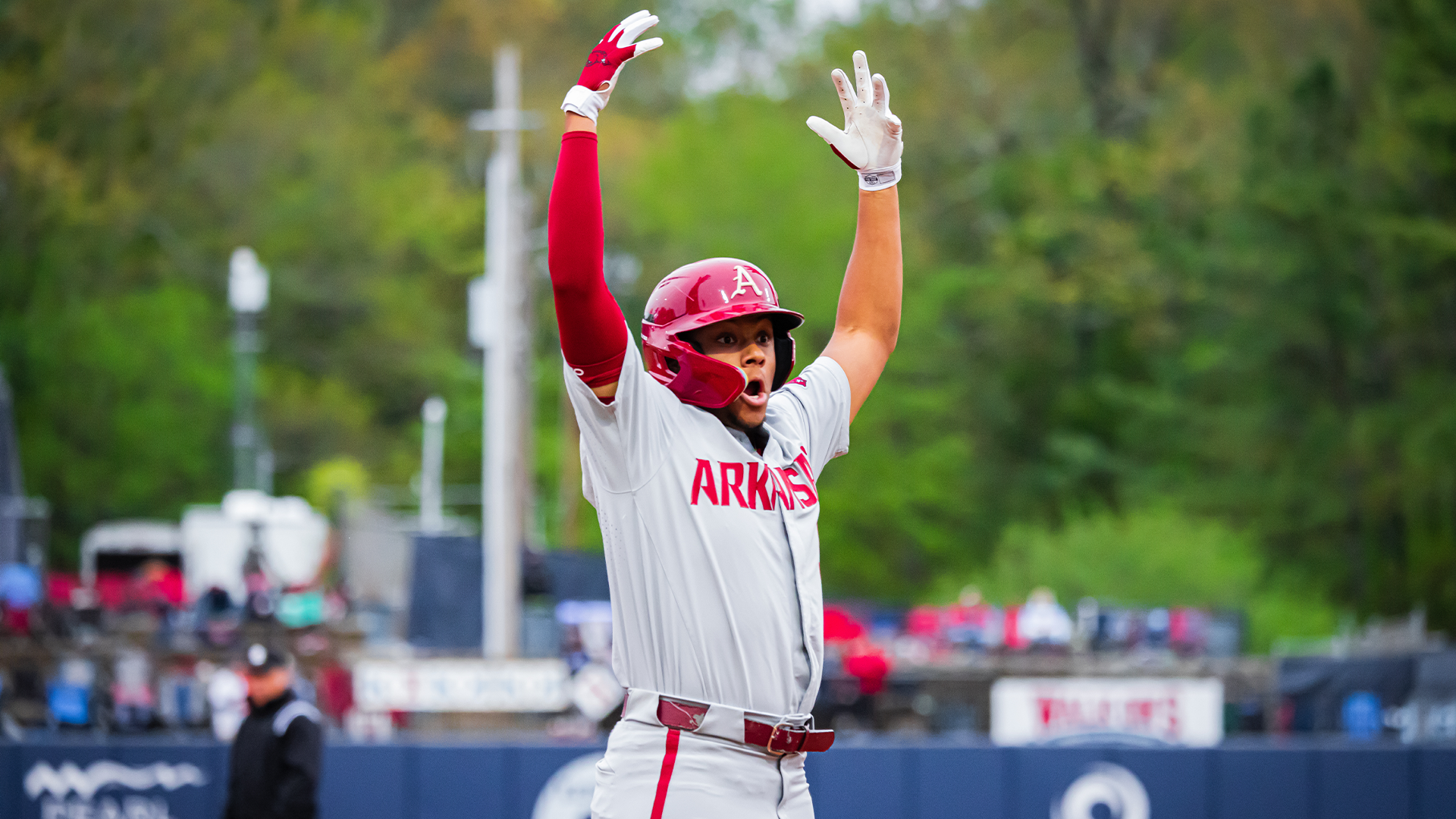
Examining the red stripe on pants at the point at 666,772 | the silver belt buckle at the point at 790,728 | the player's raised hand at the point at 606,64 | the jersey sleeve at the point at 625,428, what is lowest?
the red stripe on pants at the point at 666,772

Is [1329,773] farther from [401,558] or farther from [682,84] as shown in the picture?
[682,84]

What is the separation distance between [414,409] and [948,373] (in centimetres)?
1788

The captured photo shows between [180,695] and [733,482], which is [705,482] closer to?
[733,482]

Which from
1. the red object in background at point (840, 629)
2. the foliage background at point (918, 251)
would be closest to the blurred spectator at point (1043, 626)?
the red object in background at point (840, 629)

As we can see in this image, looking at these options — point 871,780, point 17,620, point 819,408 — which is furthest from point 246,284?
point 819,408

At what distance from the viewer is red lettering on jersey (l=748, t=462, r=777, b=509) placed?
3.45 m

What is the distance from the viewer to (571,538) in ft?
127

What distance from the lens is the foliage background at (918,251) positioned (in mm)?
30781

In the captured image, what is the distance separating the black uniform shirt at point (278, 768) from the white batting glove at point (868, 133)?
450 cm

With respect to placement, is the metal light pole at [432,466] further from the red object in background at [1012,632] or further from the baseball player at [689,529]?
the baseball player at [689,529]

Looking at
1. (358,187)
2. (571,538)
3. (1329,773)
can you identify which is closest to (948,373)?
(571,538)

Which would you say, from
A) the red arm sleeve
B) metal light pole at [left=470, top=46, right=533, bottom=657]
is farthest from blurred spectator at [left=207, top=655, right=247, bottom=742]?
the red arm sleeve

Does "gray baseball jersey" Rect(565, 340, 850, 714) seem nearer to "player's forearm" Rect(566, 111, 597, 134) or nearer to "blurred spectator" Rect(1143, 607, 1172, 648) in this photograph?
"player's forearm" Rect(566, 111, 597, 134)

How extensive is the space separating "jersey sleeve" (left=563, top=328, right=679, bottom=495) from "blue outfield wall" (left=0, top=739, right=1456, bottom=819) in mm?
6834
